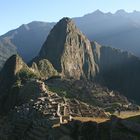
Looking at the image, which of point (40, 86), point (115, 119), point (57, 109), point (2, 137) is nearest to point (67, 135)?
point (115, 119)

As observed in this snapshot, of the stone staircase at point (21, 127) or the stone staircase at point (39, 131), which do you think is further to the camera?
the stone staircase at point (21, 127)

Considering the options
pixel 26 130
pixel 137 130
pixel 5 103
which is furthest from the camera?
pixel 5 103

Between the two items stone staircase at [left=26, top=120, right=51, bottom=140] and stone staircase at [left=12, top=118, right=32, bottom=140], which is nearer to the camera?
stone staircase at [left=26, top=120, right=51, bottom=140]

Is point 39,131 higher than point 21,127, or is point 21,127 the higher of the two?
point 39,131

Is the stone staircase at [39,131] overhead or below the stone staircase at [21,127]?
overhead

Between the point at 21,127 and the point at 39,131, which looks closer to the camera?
the point at 39,131

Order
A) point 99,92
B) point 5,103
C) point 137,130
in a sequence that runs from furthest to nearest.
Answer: point 99,92
point 5,103
point 137,130

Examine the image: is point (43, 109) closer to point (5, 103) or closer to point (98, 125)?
point (98, 125)

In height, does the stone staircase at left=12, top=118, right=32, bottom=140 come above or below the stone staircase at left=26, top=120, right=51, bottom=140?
below

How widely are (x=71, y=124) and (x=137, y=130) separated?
10630 millimetres

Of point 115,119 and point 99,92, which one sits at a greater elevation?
point 115,119

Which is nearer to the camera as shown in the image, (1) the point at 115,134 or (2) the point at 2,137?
(1) the point at 115,134

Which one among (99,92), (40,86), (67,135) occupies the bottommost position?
(99,92)

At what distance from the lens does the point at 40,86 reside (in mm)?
120938
